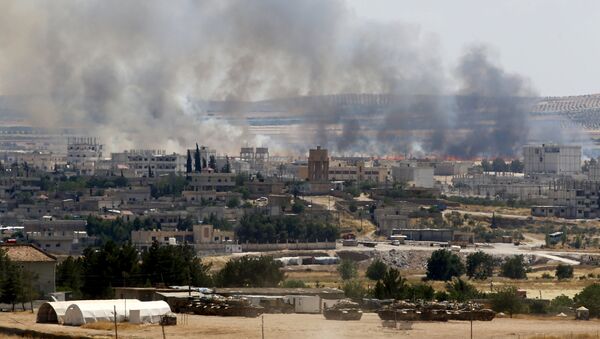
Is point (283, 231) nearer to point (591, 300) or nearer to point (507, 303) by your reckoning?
point (591, 300)

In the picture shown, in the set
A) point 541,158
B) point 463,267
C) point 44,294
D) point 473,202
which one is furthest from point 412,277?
point 541,158

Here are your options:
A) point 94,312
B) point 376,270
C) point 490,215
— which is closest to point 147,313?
point 94,312

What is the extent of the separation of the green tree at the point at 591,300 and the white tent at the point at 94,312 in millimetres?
14016

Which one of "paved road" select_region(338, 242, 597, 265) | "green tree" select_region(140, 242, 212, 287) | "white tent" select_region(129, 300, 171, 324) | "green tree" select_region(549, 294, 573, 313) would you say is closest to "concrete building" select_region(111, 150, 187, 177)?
"paved road" select_region(338, 242, 597, 265)

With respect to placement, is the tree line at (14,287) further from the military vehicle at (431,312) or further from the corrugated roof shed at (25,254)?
the military vehicle at (431,312)

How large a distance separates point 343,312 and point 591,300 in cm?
1070

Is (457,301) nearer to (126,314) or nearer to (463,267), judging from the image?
(126,314)

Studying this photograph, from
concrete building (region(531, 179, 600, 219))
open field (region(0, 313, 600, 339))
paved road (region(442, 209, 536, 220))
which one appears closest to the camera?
open field (region(0, 313, 600, 339))

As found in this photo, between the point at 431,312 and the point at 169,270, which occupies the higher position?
the point at 169,270

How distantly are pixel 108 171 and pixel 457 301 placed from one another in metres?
110

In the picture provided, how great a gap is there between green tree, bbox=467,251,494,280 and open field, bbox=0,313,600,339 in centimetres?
3866

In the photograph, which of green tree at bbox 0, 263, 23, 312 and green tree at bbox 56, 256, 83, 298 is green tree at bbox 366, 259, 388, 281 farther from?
green tree at bbox 0, 263, 23, 312

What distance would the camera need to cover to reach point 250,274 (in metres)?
80.4

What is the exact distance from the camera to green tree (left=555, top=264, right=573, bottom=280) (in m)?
94.2
